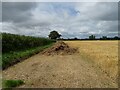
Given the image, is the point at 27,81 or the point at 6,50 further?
the point at 6,50

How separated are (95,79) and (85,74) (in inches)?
65.1

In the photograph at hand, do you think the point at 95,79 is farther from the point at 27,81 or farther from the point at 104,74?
the point at 27,81

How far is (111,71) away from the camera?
46.3 feet

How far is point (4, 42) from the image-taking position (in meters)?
26.8

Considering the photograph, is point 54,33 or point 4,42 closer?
point 4,42

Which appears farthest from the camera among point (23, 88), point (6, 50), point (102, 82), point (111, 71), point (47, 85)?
point (6, 50)

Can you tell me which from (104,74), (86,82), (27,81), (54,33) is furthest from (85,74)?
(54,33)

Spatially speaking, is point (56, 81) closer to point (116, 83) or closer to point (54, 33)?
point (116, 83)

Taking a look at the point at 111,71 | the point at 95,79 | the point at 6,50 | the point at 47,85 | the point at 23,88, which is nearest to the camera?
the point at 23,88

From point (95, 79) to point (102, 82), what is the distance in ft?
2.74

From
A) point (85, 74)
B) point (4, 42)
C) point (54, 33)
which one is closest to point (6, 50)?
point (4, 42)

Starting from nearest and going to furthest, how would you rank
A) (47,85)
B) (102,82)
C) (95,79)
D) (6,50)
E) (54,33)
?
(47,85) < (102,82) < (95,79) < (6,50) < (54,33)

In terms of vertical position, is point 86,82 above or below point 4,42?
below

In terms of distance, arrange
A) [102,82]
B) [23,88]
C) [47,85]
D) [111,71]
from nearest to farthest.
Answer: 1. [23,88]
2. [47,85]
3. [102,82]
4. [111,71]
